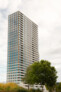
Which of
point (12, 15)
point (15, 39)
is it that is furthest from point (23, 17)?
point (15, 39)

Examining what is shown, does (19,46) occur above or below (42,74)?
above

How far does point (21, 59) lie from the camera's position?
158m

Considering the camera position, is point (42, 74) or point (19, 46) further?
point (19, 46)

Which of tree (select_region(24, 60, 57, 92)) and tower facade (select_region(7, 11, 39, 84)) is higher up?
tower facade (select_region(7, 11, 39, 84))

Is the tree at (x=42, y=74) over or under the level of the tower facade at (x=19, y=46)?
under

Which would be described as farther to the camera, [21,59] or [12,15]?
[12,15]

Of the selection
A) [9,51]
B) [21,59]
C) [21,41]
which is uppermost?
[21,41]

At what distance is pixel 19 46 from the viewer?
160125 mm

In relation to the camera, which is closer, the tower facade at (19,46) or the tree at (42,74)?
the tree at (42,74)

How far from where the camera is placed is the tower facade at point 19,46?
6063 inches

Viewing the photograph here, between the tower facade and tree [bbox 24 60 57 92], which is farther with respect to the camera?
the tower facade

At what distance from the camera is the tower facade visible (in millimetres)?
154000

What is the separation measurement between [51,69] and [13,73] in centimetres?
11484

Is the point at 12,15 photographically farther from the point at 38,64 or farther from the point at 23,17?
the point at 38,64
